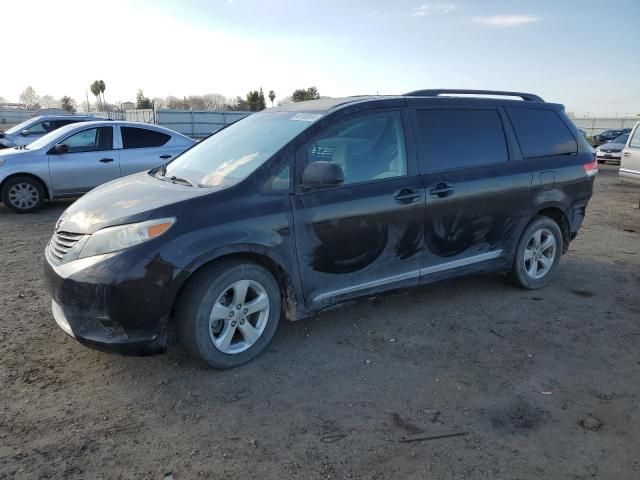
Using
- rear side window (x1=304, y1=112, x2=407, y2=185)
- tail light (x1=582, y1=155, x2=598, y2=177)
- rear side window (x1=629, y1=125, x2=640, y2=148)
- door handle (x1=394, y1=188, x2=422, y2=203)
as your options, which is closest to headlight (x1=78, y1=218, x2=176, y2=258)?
rear side window (x1=304, y1=112, x2=407, y2=185)

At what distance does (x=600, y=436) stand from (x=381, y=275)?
→ 1.84 metres

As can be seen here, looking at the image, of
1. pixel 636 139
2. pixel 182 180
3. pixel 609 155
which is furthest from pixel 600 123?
pixel 182 180

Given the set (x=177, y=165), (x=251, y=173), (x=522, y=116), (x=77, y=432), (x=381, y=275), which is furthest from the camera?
(x=522, y=116)

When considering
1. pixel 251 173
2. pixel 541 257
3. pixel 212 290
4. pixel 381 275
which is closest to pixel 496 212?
pixel 541 257

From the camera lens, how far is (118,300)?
3150 millimetres

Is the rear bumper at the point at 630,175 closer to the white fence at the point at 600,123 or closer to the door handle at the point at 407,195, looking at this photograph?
the door handle at the point at 407,195

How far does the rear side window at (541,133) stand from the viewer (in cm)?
504

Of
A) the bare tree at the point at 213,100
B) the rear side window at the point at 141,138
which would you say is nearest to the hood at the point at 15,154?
the rear side window at the point at 141,138

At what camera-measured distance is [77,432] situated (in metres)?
2.90

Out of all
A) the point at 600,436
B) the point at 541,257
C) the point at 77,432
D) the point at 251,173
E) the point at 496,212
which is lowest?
the point at 600,436

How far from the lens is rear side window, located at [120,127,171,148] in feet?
31.3

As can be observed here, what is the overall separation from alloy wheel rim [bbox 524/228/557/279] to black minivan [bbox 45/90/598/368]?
25mm

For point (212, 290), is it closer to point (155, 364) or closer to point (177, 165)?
point (155, 364)

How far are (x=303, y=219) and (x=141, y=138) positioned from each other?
7.03 meters
